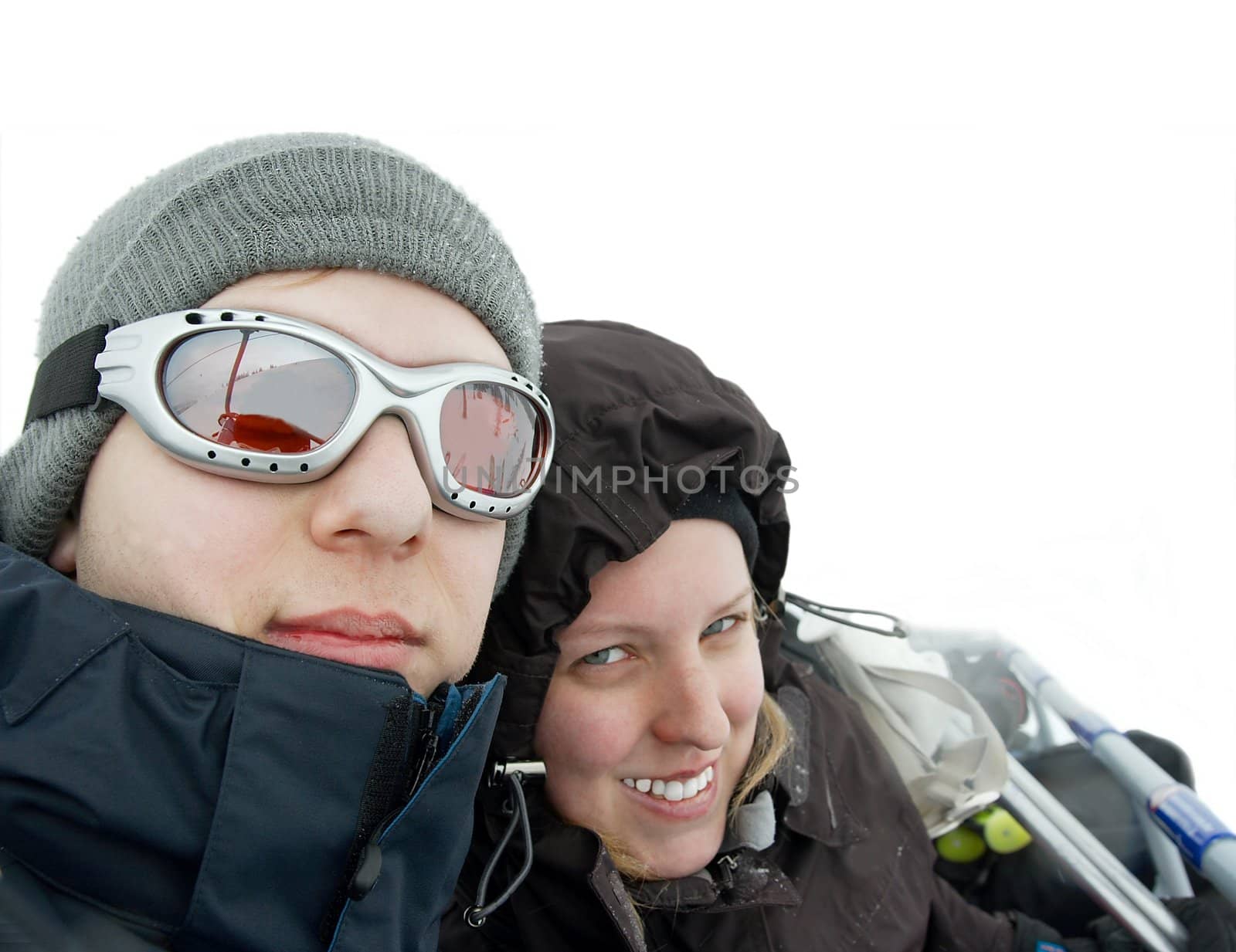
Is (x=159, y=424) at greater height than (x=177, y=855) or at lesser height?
greater

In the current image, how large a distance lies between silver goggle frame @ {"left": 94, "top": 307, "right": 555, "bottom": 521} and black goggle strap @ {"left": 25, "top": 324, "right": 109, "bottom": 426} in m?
0.02

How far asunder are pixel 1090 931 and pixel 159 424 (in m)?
2.62

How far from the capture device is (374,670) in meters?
1.00

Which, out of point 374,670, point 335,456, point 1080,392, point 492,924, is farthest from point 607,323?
point 1080,392

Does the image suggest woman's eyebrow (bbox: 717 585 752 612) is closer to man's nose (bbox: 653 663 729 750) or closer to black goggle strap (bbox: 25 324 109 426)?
man's nose (bbox: 653 663 729 750)

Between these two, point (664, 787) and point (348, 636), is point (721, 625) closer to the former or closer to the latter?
point (664, 787)

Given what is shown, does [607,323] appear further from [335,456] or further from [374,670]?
[374,670]

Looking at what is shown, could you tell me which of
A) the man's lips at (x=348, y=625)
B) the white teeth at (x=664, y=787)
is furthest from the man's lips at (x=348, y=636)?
the white teeth at (x=664, y=787)

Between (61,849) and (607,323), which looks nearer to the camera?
(61,849)

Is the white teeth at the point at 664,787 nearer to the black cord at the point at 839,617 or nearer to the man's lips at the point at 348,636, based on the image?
the man's lips at the point at 348,636

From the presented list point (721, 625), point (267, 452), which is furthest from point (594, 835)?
point (267, 452)

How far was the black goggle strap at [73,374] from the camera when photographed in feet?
3.53

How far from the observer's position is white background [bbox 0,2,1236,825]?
285 cm

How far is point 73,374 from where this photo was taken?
3.59ft
